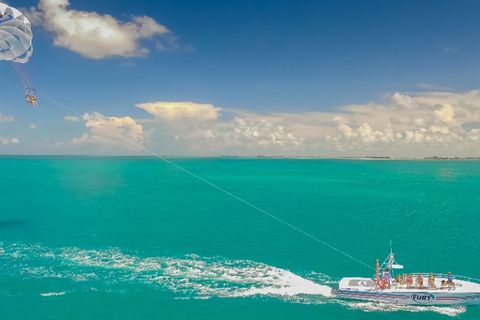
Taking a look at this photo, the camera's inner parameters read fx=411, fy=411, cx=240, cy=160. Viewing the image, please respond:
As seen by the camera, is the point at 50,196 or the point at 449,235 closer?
the point at 449,235

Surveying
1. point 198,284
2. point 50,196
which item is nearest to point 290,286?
point 198,284

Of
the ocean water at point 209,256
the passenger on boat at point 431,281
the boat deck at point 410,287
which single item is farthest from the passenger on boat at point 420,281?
the ocean water at point 209,256

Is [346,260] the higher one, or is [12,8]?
[12,8]

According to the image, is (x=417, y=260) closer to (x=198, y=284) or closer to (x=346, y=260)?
(x=346, y=260)

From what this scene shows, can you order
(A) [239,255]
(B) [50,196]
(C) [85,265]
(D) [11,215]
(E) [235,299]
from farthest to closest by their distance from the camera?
(B) [50,196] → (D) [11,215] → (A) [239,255] → (C) [85,265] → (E) [235,299]

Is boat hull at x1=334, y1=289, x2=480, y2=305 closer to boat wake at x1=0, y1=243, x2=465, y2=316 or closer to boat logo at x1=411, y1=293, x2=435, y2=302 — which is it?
boat logo at x1=411, y1=293, x2=435, y2=302

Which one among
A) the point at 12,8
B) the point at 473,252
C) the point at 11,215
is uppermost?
the point at 12,8

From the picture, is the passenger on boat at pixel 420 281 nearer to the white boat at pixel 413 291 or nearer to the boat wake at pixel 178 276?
the white boat at pixel 413 291
